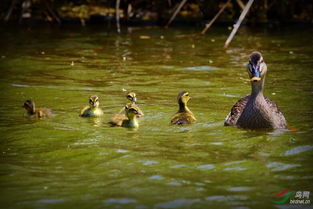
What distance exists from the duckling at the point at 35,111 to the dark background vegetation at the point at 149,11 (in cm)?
967

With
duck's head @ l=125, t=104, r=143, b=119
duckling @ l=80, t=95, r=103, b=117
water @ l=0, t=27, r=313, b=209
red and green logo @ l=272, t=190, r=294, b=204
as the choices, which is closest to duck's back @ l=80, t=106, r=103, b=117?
duckling @ l=80, t=95, r=103, b=117

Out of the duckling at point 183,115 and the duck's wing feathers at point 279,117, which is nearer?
the duck's wing feathers at point 279,117

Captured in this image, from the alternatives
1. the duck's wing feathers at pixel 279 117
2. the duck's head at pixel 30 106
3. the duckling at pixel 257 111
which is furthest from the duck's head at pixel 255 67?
the duck's head at pixel 30 106

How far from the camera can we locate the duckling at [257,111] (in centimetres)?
829

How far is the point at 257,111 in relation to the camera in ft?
27.5

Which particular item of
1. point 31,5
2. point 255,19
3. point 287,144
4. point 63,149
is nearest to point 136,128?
point 63,149

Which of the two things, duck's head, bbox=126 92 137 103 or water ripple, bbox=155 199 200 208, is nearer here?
water ripple, bbox=155 199 200 208

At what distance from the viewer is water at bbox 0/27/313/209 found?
6.03 metres

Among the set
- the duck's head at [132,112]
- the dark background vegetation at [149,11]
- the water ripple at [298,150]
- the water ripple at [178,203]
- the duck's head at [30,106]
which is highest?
the dark background vegetation at [149,11]

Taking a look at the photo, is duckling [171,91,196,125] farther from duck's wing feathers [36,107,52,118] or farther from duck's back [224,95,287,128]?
duck's wing feathers [36,107,52,118]

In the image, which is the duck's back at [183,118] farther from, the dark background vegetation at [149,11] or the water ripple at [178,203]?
the dark background vegetation at [149,11]

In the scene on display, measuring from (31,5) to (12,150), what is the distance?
13753 mm

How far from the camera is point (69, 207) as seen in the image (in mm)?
5680

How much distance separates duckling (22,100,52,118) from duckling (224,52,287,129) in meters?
2.49
